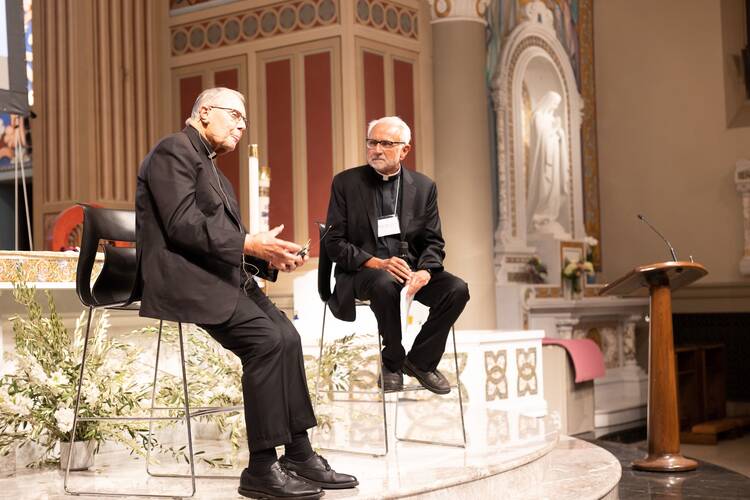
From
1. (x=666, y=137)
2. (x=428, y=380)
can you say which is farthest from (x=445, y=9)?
(x=428, y=380)

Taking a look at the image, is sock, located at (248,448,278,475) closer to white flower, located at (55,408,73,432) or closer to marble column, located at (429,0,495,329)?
white flower, located at (55,408,73,432)

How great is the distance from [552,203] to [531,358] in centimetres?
331

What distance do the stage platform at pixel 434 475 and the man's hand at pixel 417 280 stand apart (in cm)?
65

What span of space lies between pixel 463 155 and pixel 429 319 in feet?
13.2

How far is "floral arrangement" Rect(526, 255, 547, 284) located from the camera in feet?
30.0

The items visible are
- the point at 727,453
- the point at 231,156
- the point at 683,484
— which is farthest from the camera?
the point at 231,156

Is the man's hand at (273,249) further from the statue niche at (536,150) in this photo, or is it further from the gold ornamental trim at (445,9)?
the statue niche at (536,150)

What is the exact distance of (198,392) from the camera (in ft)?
13.9

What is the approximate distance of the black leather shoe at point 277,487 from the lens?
3.05 m

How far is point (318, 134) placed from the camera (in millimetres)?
7648

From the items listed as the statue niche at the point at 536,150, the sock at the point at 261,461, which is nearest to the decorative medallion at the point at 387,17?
the statue niche at the point at 536,150

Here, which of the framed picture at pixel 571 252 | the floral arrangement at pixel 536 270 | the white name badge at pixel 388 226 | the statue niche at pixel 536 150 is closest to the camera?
the white name badge at pixel 388 226

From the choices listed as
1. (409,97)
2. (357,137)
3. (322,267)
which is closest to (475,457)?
(322,267)

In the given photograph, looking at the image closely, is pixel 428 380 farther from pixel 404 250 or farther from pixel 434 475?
pixel 434 475
